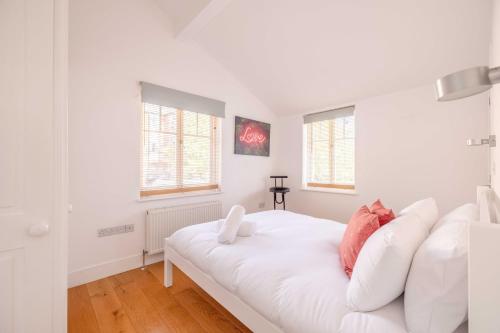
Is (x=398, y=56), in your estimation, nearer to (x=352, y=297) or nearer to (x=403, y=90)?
(x=403, y=90)

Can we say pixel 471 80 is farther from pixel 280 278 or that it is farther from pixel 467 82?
pixel 280 278

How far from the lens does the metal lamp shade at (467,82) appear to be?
37 cm

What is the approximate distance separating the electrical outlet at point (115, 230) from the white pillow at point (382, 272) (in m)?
2.50

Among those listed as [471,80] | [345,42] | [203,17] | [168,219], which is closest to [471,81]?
[471,80]

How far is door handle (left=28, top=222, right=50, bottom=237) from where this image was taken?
0.98 meters

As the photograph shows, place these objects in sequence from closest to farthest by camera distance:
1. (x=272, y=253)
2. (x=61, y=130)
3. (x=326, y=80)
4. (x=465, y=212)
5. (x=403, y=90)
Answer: (x=61, y=130) < (x=465, y=212) < (x=272, y=253) < (x=403, y=90) < (x=326, y=80)

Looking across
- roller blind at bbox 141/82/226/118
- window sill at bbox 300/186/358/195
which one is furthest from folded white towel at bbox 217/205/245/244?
window sill at bbox 300/186/358/195

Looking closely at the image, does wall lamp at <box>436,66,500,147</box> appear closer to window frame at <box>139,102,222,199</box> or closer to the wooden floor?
the wooden floor

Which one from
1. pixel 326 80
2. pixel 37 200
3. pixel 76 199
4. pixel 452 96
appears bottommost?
pixel 76 199

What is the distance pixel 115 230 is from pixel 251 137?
2.51 meters

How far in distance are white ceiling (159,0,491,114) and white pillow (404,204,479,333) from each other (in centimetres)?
232

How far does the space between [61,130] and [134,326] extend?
1548 millimetres

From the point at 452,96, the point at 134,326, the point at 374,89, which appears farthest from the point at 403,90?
the point at 134,326

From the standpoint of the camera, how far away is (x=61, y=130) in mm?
1063
